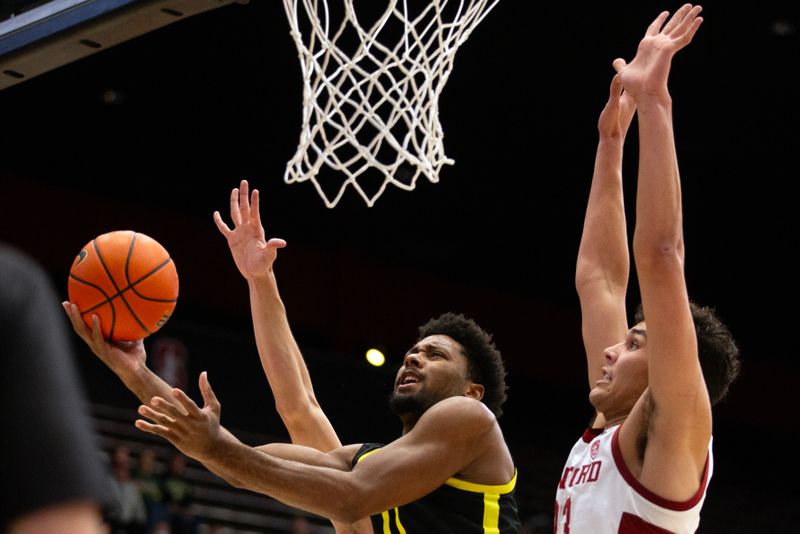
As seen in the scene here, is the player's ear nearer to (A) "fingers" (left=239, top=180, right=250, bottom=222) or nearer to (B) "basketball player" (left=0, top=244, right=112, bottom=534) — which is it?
(A) "fingers" (left=239, top=180, right=250, bottom=222)

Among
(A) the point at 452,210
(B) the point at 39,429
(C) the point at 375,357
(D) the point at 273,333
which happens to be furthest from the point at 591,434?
(A) the point at 452,210

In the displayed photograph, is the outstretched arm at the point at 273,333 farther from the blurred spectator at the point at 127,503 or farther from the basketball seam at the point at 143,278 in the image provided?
the blurred spectator at the point at 127,503

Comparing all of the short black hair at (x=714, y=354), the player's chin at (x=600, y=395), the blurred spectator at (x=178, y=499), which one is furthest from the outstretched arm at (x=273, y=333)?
the blurred spectator at (x=178, y=499)

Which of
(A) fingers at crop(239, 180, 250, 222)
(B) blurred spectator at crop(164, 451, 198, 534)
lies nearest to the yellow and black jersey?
(A) fingers at crop(239, 180, 250, 222)

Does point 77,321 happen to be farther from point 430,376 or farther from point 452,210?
point 452,210

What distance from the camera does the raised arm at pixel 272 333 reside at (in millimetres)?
4098

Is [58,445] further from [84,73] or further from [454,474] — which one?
[84,73]

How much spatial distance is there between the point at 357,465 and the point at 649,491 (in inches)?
27.7

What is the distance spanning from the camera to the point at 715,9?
9367 millimetres

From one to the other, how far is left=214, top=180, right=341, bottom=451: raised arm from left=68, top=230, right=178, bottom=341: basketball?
47cm

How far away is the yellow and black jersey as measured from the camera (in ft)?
11.3

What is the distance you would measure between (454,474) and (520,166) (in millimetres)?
9182

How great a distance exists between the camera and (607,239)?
12.5 ft

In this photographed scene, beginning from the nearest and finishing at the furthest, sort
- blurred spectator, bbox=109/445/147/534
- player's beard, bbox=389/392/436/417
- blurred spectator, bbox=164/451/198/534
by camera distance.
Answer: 1. player's beard, bbox=389/392/436/417
2. blurred spectator, bbox=109/445/147/534
3. blurred spectator, bbox=164/451/198/534
